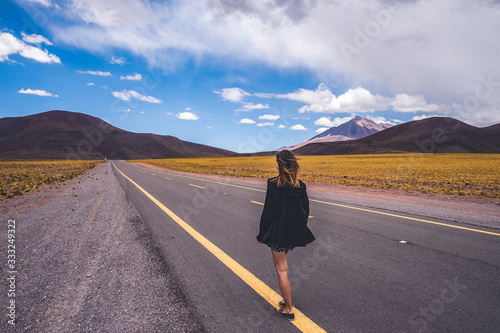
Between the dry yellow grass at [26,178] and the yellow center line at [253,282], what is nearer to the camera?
the yellow center line at [253,282]

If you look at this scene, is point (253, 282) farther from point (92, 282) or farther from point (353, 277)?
point (92, 282)

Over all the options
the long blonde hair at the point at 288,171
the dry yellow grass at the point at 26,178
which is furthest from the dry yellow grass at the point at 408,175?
the dry yellow grass at the point at 26,178

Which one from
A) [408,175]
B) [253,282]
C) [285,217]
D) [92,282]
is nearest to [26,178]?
[92,282]

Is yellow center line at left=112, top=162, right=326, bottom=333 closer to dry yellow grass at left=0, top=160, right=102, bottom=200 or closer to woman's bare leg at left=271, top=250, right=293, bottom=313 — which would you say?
woman's bare leg at left=271, top=250, right=293, bottom=313

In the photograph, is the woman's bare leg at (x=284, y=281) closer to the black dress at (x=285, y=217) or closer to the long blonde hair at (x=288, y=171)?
the black dress at (x=285, y=217)

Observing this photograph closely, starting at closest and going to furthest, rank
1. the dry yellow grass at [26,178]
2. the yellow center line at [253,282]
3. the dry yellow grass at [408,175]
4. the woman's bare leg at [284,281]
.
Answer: the yellow center line at [253,282] < the woman's bare leg at [284,281] < the dry yellow grass at [26,178] < the dry yellow grass at [408,175]

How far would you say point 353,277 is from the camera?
356 centimetres

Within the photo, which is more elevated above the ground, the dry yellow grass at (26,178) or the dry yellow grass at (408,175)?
the dry yellow grass at (408,175)

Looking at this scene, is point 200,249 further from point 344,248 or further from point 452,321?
point 452,321

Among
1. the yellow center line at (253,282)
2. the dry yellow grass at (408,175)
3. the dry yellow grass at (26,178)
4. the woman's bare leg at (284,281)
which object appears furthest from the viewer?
the dry yellow grass at (408,175)

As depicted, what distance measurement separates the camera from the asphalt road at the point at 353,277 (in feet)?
8.63

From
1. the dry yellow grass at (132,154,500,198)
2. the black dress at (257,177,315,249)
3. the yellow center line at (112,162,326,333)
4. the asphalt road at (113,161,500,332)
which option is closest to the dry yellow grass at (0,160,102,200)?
the yellow center line at (112,162,326,333)

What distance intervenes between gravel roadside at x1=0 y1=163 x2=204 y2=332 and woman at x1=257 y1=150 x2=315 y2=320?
42.5 inches

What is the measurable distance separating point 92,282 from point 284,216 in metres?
2.87
